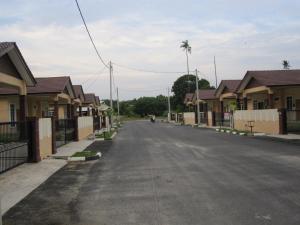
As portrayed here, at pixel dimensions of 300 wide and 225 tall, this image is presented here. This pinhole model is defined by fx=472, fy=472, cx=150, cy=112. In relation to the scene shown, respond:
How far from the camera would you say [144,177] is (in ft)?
40.9

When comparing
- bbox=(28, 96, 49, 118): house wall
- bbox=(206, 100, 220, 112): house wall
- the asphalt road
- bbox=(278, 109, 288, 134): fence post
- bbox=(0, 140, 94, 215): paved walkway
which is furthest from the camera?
bbox=(206, 100, 220, 112): house wall

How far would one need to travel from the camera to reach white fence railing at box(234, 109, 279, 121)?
30.9 m

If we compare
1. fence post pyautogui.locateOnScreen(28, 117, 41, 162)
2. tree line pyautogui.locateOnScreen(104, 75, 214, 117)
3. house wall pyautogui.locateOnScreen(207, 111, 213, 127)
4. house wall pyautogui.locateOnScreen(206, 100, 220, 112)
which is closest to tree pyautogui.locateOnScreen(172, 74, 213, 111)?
tree line pyautogui.locateOnScreen(104, 75, 214, 117)

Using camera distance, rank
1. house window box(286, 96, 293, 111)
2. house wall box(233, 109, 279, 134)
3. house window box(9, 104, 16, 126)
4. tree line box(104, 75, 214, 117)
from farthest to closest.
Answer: tree line box(104, 75, 214, 117), house window box(286, 96, 293, 111), house window box(9, 104, 16, 126), house wall box(233, 109, 279, 134)

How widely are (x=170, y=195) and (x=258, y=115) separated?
86.7ft

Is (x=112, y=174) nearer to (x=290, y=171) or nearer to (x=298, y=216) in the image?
(x=290, y=171)

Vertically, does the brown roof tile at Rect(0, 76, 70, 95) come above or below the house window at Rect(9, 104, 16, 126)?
above

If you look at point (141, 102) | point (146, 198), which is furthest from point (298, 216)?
point (141, 102)

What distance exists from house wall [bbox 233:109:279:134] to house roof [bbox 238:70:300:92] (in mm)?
2226

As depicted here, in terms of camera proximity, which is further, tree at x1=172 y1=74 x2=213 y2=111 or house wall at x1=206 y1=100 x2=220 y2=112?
tree at x1=172 y1=74 x2=213 y2=111

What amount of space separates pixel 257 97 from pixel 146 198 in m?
37.2

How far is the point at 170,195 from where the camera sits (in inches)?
380

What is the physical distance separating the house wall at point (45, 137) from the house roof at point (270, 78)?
18.8 m

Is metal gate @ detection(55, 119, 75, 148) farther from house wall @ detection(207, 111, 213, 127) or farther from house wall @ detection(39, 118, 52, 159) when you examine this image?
house wall @ detection(207, 111, 213, 127)
